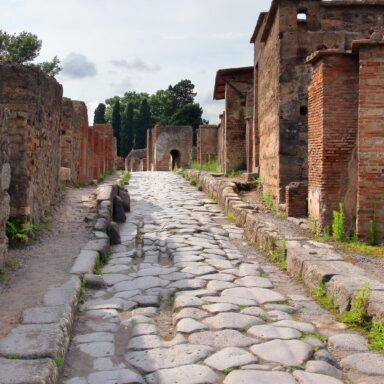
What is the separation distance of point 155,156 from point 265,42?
77.4 ft

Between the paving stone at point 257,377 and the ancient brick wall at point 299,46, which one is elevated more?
the ancient brick wall at point 299,46

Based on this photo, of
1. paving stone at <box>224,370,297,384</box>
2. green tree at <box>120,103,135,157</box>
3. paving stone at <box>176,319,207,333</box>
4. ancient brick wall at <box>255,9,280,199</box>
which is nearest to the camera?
paving stone at <box>224,370,297,384</box>

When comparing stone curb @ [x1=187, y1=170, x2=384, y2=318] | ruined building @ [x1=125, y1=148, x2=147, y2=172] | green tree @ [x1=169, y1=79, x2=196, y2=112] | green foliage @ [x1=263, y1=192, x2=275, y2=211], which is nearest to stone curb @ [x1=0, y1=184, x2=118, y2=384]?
stone curb @ [x1=187, y1=170, x2=384, y2=318]

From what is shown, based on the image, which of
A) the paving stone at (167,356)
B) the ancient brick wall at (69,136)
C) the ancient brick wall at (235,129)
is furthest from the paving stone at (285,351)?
the ancient brick wall at (235,129)

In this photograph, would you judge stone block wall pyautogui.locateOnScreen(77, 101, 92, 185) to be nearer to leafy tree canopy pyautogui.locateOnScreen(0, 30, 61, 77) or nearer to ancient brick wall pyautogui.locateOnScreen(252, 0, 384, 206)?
ancient brick wall pyautogui.locateOnScreen(252, 0, 384, 206)

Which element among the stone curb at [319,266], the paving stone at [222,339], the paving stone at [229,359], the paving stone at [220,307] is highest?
the stone curb at [319,266]

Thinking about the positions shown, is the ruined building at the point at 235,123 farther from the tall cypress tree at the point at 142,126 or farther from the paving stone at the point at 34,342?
the tall cypress tree at the point at 142,126

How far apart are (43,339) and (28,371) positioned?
1.69ft

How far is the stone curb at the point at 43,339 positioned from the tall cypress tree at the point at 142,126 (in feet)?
178

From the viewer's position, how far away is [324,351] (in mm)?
3795

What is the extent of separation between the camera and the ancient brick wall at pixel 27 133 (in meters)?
6.92

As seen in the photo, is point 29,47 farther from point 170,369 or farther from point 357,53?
point 170,369

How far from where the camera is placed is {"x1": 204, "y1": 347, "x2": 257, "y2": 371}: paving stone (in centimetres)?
354

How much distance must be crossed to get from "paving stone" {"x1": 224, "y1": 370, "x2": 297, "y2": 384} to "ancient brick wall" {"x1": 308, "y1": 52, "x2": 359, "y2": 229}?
488 centimetres
